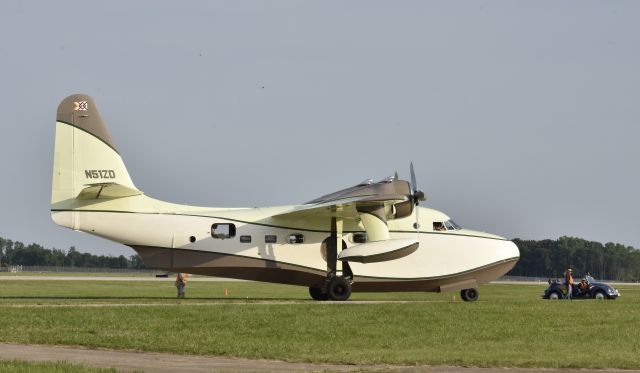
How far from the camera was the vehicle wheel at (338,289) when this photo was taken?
39406 mm

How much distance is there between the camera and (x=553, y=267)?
5910 inches

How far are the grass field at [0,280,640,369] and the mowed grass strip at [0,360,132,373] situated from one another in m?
4.32

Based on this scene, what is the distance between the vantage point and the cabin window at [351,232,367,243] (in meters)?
40.0

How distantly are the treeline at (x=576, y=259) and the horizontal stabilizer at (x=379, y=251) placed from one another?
361ft

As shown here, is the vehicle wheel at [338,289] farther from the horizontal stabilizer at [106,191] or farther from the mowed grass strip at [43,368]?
the mowed grass strip at [43,368]

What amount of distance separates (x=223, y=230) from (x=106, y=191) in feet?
15.9

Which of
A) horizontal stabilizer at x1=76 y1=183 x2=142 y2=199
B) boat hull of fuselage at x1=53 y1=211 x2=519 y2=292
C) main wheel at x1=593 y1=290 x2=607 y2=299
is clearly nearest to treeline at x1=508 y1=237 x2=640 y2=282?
main wheel at x1=593 y1=290 x2=607 y2=299

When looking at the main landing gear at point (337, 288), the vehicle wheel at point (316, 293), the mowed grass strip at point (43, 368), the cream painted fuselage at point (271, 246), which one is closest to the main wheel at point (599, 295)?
the cream painted fuselage at point (271, 246)

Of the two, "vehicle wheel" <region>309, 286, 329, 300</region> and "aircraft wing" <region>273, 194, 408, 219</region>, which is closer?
"aircraft wing" <region>273, 194, 408, 219</region>

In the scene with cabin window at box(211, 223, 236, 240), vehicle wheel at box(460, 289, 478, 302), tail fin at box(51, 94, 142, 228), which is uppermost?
tail fin at box(51, 94, 142, 228)

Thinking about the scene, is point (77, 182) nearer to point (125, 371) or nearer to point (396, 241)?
point (396, 241)

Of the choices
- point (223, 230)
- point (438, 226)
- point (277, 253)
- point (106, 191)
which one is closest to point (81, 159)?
point (106, 191)

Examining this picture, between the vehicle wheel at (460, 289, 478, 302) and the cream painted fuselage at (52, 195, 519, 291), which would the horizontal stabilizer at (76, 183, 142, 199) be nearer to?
the cream painted fuselage at (52, 195, 519, 291)

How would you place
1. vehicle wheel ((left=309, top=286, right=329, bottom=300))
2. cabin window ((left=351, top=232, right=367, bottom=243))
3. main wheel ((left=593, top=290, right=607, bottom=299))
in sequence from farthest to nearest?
main wheel ((left=593, top=290, right=607, bottom=299)) < vehicle wheel ((left=309, top=286, right=329, bottom=300)) < cabin window ((left=351, top=232, right=367, bottom=243))
